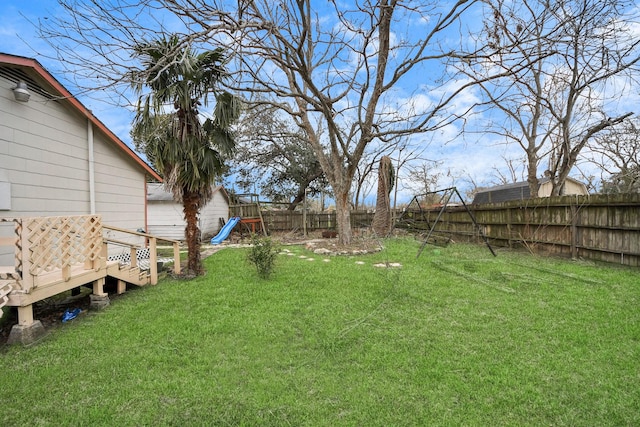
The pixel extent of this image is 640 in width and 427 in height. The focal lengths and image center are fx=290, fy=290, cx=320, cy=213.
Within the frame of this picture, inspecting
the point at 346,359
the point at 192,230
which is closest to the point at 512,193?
the point at 192,230

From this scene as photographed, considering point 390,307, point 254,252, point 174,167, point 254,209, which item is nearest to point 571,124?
point 390,307

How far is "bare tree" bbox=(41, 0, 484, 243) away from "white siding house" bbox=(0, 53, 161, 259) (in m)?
1.15

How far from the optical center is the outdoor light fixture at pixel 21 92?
455 centimetres

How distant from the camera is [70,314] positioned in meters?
3.99

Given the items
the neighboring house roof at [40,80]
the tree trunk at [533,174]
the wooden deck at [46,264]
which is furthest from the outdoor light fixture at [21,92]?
the tree trunk at [533,174]

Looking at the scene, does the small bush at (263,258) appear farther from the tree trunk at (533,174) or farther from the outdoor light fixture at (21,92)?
the tree trunk at (533,174)

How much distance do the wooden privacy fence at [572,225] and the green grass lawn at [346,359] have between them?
4.34 feet

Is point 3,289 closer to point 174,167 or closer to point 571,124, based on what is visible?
point 174,167

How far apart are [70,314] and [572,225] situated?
→ 382 inches

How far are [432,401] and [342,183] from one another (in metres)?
7.25

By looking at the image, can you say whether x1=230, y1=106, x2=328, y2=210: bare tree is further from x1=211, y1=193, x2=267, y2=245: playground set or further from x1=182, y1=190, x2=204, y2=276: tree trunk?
x1=182, y1=190, x2=204, y2=276: tree trunk

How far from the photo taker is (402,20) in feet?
19.3

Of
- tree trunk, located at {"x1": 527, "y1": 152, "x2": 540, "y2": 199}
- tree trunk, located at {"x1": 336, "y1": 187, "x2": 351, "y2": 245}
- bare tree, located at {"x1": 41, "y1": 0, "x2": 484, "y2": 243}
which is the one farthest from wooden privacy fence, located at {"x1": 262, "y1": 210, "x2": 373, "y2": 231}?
tree trunk, located at {"x1": 527, "y1": 152, "x2": 540, "y2": 199}

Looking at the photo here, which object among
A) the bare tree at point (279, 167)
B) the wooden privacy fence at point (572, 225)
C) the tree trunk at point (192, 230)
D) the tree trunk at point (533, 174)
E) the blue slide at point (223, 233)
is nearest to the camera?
the wooden privacy fence at point (572, 225)
